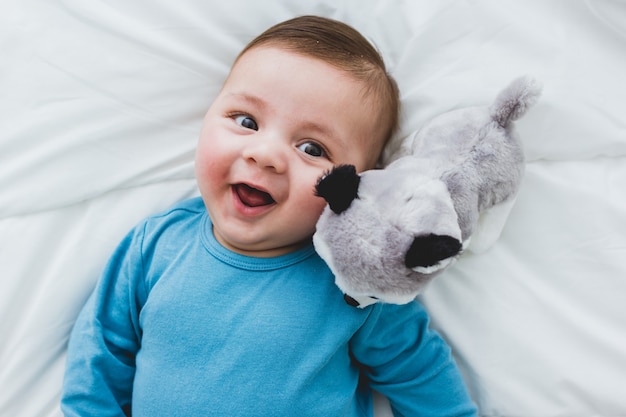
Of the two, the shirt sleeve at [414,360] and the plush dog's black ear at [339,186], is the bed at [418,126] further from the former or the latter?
the plush dog's black ear at [339,186]

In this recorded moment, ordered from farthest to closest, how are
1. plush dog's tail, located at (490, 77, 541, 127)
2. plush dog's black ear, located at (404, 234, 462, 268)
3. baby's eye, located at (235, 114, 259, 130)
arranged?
baby's eye, located at (235, 114, 259, 130) → plush dog's tail, located at (490, 77, 541, 127) → plush dog's black ear, located at (404, 234, 462, 268)

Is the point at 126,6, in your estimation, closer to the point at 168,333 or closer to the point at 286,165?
the point at 286,165

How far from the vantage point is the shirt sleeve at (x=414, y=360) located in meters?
0.87

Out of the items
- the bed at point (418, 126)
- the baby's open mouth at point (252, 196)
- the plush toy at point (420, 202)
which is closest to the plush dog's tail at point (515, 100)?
the plush toy at point (420, 202)

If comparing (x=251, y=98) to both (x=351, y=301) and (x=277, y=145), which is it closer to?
(x=277, y=145)

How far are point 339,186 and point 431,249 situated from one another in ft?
0.44

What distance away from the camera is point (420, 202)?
0.65 m

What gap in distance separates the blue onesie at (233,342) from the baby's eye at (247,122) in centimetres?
19

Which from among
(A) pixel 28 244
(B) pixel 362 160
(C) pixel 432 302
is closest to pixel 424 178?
(B) pixel 362 160

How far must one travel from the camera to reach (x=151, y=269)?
913mm

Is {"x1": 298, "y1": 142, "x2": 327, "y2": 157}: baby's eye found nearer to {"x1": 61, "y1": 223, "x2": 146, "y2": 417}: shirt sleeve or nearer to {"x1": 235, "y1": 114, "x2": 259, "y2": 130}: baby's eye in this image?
{"x1": 235, "y1": 114, "x2": 259, "y2": 130}: baby's eye

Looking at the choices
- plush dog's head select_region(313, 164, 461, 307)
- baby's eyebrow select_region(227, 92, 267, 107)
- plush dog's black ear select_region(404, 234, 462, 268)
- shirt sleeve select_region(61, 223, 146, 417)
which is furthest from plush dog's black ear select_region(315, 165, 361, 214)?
shirt sleeve select_region(61, 223, 146, 417)

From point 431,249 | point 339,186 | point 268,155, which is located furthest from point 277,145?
point 431,249

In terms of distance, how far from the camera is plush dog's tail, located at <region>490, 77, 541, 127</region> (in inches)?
29.3
